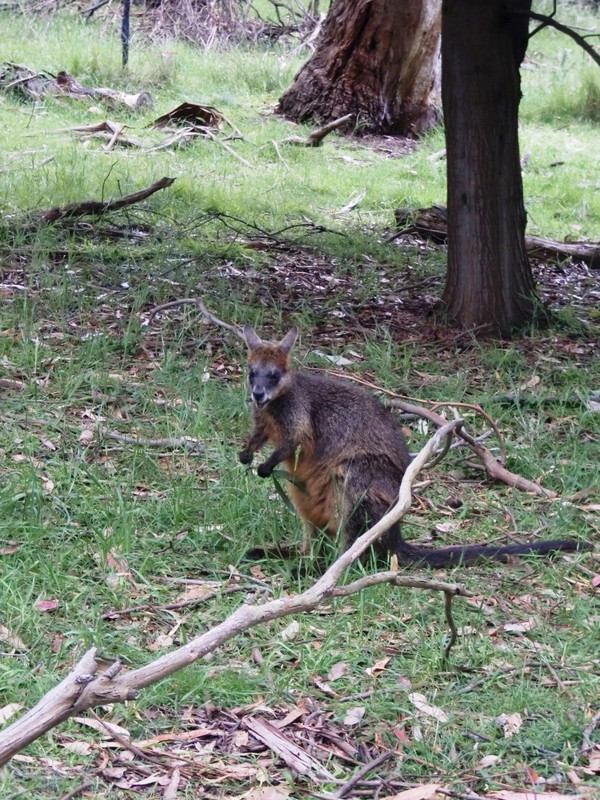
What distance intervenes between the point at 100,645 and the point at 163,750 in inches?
20.9

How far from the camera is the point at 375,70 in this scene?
1265cm

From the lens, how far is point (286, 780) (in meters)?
3.01

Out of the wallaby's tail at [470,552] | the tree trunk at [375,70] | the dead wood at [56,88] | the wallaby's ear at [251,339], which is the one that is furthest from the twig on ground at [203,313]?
the tree trunk at [375,70]

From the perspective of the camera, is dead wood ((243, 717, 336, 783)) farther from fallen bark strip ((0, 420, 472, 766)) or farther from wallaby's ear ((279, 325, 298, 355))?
wallaby's ear ((279, 325, 298, 355))

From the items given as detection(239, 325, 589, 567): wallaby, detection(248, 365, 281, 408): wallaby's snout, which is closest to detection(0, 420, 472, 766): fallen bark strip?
detection(239, 325, 589, 567): wallaby

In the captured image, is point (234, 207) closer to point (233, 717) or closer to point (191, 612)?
point (191, 612)

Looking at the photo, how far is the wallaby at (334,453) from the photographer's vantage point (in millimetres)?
4289

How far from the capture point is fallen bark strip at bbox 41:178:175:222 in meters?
7.92

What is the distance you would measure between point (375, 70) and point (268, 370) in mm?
8993

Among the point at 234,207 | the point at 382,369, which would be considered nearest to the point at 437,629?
the point at 382,369

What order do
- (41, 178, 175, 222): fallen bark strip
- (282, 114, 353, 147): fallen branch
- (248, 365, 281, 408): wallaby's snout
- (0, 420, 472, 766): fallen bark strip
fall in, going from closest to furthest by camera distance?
(0, 420, 472, 766): fallen bark strip, (248, 365, 281, 408): wallaby's snout, (41, 178, 175, 222): fallen bark strip, (282, 114, 353, 147): fallen branch

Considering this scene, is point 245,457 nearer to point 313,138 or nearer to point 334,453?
point 334,453

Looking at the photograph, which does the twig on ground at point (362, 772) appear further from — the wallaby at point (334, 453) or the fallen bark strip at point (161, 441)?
the fallen bark strip at point (161, 441)

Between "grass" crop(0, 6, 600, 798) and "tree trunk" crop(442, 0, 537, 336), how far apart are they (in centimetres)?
36
